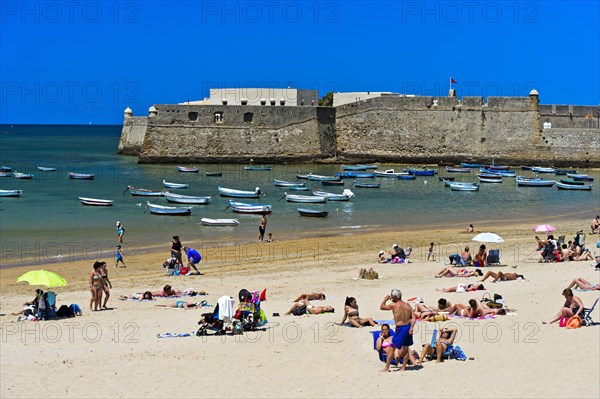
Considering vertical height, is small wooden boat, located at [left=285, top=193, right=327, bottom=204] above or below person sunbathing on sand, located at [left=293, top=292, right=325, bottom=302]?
above

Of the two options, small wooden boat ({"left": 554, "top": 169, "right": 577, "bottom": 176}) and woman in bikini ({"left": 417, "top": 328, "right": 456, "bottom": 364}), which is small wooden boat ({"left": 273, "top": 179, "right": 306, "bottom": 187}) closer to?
small wooden boat ({"left": 554, "top": 169, "right": 577, "bottom": 176})

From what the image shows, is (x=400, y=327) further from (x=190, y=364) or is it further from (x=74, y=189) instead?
(x=74, y=189)

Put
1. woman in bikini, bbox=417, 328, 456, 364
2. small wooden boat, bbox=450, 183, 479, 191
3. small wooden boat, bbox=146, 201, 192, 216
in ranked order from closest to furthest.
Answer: woman in bikini, bbox=417, 328, 456, 364 < small wooden boat, bbox=146, 201, 192, 216 < small wooden boat, bbox=450, 183, 479, 191

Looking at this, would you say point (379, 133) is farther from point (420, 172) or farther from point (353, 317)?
point (353, 317)

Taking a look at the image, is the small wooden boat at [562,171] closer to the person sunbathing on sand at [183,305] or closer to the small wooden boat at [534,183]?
the small wooden boat at [534,183]

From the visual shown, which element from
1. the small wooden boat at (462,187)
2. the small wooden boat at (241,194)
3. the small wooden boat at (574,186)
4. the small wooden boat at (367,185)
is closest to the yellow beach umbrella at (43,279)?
the small wooden boat at (241,194)

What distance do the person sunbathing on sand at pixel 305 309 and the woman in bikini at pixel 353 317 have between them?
0.78 m

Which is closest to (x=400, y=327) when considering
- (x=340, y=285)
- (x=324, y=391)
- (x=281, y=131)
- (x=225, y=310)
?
(x=324, y=391)

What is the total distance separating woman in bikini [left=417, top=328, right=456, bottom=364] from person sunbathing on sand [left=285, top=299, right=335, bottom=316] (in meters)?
2.61

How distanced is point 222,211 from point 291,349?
20.3 meters

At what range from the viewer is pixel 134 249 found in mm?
21719

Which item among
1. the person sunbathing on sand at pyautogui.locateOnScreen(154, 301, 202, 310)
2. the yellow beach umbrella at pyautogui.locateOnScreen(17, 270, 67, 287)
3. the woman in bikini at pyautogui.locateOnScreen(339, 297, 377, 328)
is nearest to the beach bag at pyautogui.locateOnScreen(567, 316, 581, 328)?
the woman in bikini at pyautogui.locateOnScreen(339, 297, 377, 328)

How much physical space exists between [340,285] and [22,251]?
10.3 meters

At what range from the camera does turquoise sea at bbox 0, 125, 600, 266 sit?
78.0 feet
